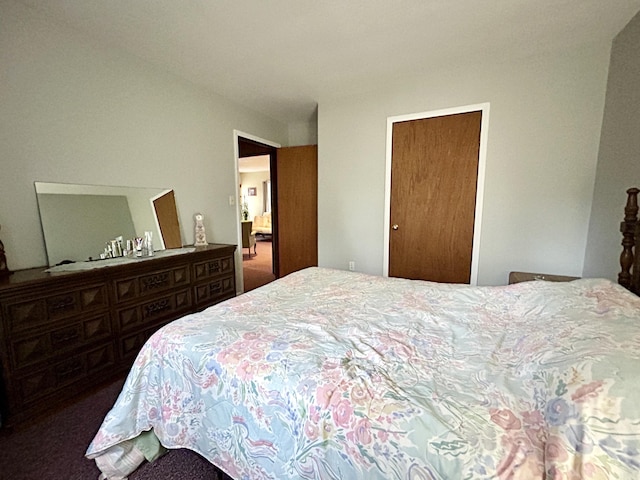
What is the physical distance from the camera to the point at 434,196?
9.70 ft

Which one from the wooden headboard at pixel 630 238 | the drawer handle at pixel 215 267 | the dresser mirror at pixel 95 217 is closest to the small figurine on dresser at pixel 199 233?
the dresser mirror at pixel 95 217

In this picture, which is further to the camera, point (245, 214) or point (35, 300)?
point (245, 214)

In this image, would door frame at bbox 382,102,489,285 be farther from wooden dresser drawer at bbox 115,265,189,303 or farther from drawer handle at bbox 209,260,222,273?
wooden dresser drawer at bbox 115,265,189,303

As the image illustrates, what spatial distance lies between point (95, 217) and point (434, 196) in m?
3.06

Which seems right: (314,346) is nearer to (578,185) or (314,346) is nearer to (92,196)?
(92,196)

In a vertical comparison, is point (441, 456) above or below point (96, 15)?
below

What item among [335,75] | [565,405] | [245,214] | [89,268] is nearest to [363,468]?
[565,405]

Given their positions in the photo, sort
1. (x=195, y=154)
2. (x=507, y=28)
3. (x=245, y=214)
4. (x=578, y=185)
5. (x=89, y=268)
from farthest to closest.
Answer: (x=245, y=214) → (x=195, y=154) → (x=578, y=185) → (x=507, y=28) → (x=89, y=268)

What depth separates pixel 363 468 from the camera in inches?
27.9

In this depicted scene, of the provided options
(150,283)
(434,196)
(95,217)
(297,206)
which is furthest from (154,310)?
(434,196)

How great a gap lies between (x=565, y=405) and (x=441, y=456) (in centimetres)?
30

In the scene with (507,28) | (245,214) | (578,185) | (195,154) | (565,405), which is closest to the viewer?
(565,405)

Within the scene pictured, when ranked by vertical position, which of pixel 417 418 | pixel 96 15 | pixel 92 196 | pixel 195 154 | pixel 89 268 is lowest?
pixel 417 418

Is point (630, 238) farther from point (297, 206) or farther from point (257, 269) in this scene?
point (257, 269)
